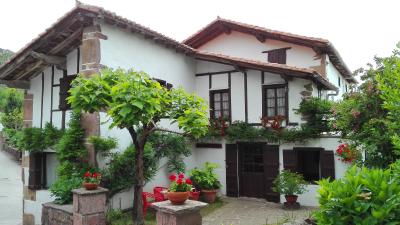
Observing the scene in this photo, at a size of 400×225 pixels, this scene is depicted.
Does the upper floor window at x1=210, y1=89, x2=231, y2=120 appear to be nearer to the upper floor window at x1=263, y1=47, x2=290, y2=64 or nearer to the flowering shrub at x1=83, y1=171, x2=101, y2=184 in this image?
the upper floor window at x1=263, y1=47, x2=290, y2=64

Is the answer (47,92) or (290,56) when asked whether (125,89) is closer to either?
(47,92)

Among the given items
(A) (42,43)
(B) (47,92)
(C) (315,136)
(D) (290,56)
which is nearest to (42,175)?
(B) (47,92)

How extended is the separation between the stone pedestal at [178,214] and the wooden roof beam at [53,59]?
612cm

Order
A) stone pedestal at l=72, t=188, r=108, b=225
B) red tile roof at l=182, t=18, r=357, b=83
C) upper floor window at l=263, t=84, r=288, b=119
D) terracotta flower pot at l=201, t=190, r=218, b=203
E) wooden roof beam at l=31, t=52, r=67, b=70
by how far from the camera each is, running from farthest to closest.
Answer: red tile roof at l=182, t=18, r=357, b=83
upper floor window at l=263, t=84, r=288, b=119
terracotta flower pot at l=201, t=190, r=218, b=203
wooden roof beam at l=31, t=52, r=67, b=70
stone pedestal at l=72, t=188, r=108, b=225

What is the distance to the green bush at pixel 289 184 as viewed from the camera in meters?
10.9

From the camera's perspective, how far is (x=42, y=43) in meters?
9.52

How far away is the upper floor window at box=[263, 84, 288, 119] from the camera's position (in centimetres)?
1192

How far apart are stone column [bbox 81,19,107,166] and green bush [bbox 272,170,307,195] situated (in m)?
5.95

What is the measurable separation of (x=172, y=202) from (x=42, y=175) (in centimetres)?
702

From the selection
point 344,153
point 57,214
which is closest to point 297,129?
point 344,153

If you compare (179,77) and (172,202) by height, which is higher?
(179,77)

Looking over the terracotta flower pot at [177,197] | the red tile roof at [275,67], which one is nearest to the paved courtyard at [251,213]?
the terracotta flower pot at [177,197]

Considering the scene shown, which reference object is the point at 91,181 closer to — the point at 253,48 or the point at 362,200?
the point at 362,200

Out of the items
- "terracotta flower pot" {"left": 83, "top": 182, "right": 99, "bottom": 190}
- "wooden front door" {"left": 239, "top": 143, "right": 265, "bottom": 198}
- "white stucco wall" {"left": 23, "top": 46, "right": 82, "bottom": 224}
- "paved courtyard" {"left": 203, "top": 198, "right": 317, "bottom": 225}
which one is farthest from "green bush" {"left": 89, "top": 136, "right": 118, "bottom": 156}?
"wooden front door" {"left": 239, "top": 143, "right": 265, "bottom": 198}
